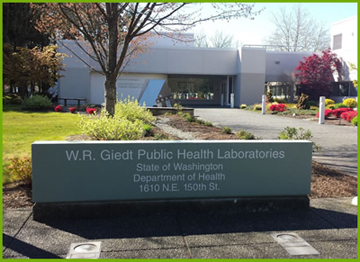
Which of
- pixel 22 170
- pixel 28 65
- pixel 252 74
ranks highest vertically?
Result: pixel 252 74

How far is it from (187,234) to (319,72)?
34196 millimetres

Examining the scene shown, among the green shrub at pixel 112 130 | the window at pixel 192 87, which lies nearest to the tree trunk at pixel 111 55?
the green shrub at pixel 112 130

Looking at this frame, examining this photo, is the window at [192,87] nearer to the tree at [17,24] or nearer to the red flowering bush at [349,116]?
the tree at [17,24]

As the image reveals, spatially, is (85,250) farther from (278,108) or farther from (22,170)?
(278,108)

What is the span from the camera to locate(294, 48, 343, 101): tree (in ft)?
114

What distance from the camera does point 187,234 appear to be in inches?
160

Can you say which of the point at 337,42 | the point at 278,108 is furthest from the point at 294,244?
the point at 337,42

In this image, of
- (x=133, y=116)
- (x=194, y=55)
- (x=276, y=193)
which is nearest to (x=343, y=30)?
(x=194, y=55)

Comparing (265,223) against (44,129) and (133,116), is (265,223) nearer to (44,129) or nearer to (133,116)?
(133,116)

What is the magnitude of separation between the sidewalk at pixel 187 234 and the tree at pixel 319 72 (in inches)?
1280

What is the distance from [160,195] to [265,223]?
4.51ft

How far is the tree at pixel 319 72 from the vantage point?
114ft

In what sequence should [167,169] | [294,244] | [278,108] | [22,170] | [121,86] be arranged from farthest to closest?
[121,86], [278,108], [22,170], [167,169], [294,244]

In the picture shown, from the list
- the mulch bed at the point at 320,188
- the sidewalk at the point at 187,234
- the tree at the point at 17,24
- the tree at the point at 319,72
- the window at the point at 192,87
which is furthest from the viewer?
the window at the point at 192,87
